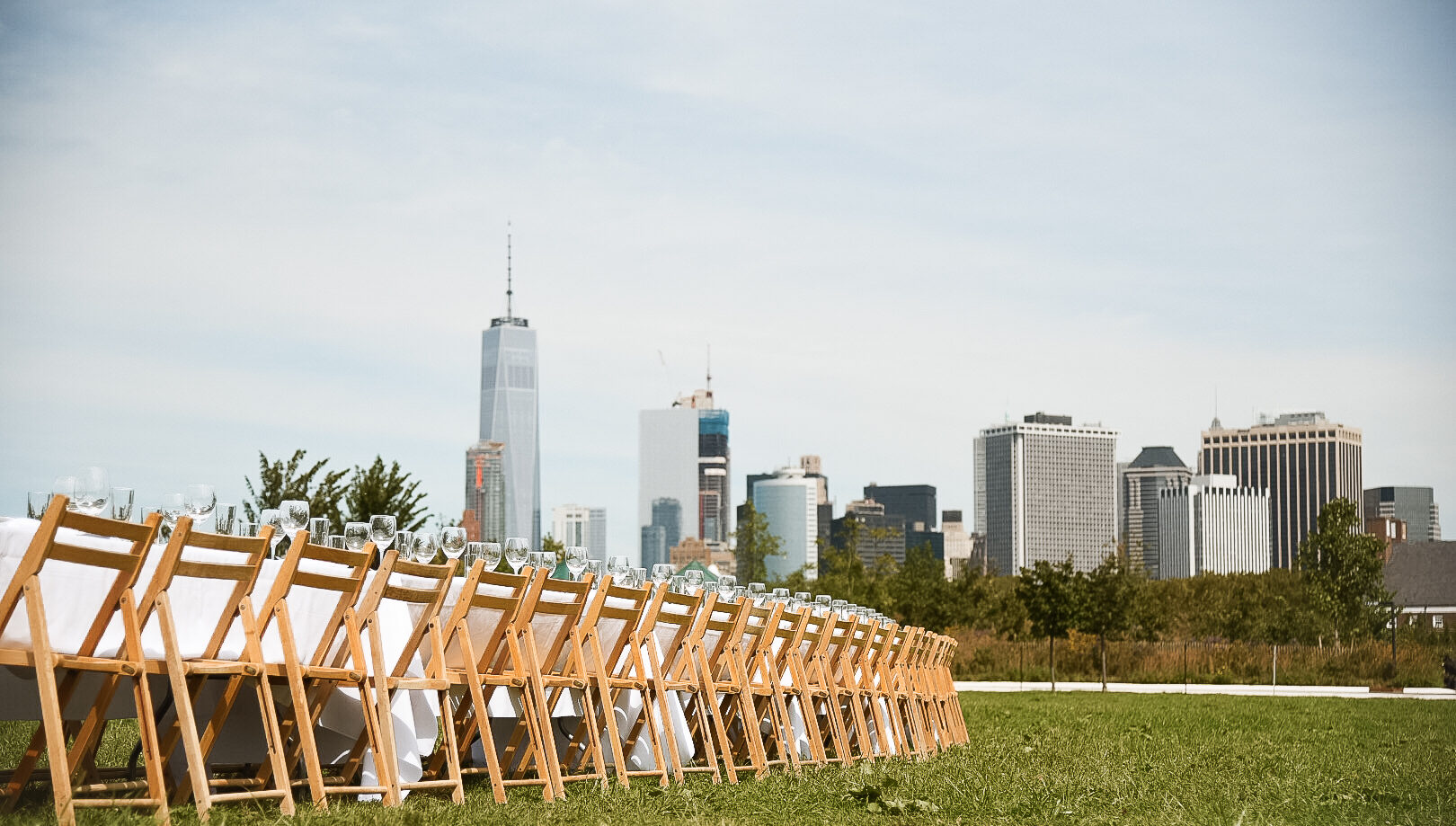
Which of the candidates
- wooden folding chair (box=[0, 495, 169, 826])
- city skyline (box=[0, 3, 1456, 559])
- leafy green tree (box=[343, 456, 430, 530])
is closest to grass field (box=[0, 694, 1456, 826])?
wooden folding chair (box=[0, 495, 169, 826])

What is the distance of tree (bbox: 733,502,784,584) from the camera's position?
167 feet

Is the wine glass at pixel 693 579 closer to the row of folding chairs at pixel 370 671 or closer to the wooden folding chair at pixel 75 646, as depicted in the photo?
the row of folding chairs at pixel 370 671

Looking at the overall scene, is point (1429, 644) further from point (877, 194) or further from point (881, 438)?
point (881, 438)

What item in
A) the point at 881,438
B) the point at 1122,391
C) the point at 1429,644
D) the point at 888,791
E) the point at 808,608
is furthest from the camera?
the point at 881,438

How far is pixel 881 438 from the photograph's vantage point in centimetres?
8131

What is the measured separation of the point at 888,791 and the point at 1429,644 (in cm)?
3063

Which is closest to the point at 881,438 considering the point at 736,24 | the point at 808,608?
the point at 736,24

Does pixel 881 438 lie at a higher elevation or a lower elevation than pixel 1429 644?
higher

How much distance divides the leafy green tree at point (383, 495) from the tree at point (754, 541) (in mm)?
28412

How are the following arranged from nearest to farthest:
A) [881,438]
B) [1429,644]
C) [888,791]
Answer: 1. [888,791]
2. [1429,644]
3. [881,438]

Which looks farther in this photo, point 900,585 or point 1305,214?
point 900,585

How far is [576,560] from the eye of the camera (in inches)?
271

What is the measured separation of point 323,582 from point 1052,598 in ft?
94.2

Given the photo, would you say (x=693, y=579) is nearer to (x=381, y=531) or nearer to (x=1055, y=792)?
(x=1055, y=792)
